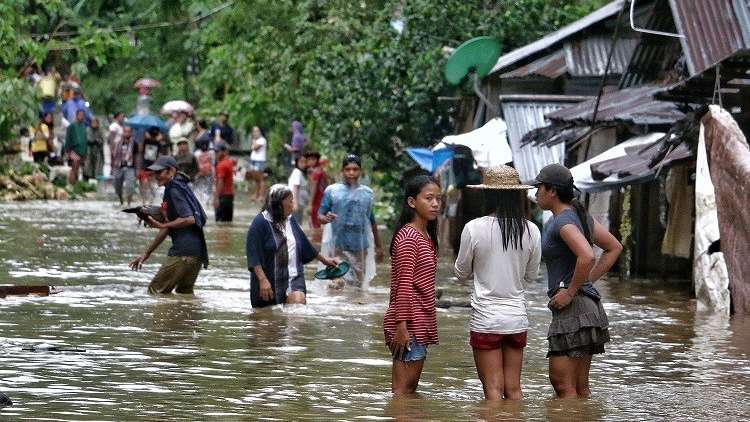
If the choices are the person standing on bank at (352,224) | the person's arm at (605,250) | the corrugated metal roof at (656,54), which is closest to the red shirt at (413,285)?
the person's arm at (605,250)

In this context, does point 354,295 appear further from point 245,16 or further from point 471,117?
point 245,16

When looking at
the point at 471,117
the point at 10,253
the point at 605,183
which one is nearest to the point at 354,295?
the point at 605,183

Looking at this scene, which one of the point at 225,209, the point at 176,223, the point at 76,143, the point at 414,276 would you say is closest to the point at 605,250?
the point at 414,276

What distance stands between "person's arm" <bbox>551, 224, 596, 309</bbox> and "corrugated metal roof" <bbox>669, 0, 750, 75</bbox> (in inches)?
332

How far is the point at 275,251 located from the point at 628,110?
7.23 metres

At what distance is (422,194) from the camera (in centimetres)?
1012

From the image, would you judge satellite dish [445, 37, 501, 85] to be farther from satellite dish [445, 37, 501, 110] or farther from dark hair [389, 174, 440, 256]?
dark hair [389, 174, 440, 256]

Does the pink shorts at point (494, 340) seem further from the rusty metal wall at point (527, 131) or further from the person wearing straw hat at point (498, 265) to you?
the rusty metal wall at point (527, 131)

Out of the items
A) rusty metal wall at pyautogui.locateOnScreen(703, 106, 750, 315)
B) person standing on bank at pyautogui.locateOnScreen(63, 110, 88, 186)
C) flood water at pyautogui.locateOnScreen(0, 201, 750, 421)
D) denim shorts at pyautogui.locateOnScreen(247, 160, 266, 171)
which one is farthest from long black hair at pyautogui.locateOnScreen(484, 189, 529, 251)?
denim shorts at pyautogui.locateOnScreen(247, 160, 266, 171)

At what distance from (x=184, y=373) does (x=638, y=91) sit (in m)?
13.0

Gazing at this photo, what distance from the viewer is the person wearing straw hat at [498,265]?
9906 millimetres

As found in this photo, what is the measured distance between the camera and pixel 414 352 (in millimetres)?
10180

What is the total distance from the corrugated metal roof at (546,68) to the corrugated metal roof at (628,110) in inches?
87.2

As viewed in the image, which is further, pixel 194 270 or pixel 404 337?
pixel 194 270
